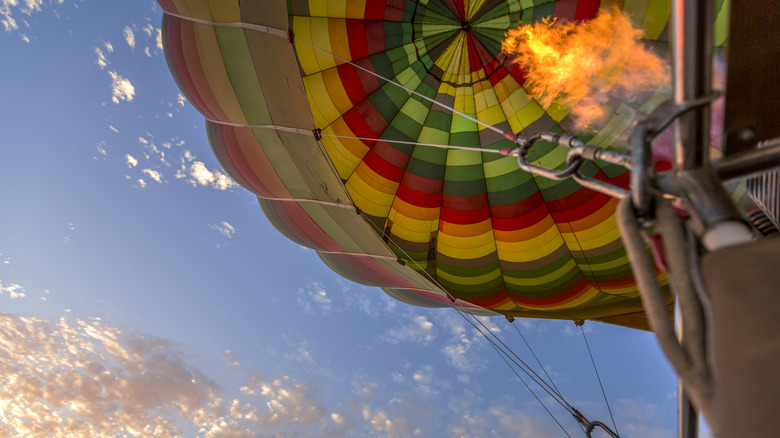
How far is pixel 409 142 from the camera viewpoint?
5.14 m

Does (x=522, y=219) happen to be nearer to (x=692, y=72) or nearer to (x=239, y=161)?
(x=239, y=161)

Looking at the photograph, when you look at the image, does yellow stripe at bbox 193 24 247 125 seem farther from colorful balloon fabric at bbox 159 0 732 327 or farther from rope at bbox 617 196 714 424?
rope at bbox 617 196 714 424

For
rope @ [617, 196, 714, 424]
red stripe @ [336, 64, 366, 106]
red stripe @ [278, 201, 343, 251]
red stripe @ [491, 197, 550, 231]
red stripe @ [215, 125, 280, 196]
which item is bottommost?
rope @ [617, 196, 714, 424]

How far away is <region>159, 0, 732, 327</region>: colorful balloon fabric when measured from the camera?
189 inches

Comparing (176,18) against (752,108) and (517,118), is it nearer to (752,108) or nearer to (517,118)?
(517,118)

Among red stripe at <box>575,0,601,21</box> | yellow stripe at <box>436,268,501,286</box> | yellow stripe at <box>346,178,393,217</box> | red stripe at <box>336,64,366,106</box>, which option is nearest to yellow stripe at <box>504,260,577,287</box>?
yellow stripe at <box>436,268,501,286</box>

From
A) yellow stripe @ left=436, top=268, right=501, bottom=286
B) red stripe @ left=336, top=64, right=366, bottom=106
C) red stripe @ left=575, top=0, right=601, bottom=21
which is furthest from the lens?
yellow stripe @ left=436, top=268, right=501, bottom=286

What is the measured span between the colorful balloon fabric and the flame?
119mm

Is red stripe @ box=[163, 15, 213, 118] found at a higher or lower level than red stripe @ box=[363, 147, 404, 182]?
higher

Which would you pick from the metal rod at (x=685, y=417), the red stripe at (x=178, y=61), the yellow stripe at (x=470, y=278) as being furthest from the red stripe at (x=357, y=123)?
the metal rod at (x=685, y=417)

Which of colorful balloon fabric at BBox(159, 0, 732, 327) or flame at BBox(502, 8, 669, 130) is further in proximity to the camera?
colorful balloon fabric at BBox(159, 0, 732, 327)

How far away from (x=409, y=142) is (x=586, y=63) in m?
1.86

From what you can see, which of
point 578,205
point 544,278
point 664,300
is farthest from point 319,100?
point 664,300

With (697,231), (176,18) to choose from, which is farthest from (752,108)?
(176,18)
